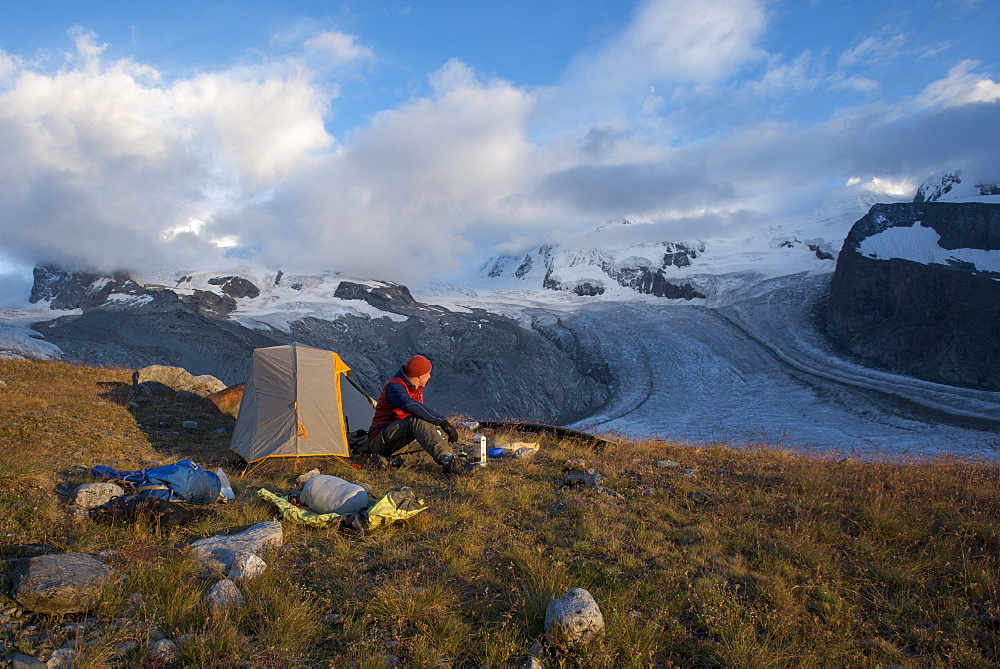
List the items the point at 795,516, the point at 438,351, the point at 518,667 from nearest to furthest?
1. the point at 518,667
2. the point at 795,516
3. the point at 438,351

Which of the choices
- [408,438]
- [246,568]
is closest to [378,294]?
[408,438]

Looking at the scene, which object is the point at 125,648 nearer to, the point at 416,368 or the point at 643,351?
the point at 416,368

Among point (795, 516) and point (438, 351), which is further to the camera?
point (438, 351)

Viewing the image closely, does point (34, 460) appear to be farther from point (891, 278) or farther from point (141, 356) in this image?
point (891, 278)

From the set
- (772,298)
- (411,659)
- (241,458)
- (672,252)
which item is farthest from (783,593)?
(672,252)

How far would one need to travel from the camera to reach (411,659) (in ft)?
9.28

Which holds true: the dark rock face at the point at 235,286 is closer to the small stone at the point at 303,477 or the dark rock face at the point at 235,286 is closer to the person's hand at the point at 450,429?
the small stone at the point at 303,477

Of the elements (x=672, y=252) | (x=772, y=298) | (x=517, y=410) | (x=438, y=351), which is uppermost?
(x=672, y=252)

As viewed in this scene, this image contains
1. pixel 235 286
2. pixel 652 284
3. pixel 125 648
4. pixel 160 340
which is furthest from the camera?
pixel 235 286

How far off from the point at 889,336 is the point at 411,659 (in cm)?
5360

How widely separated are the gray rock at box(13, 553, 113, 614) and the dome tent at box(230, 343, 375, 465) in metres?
4.03

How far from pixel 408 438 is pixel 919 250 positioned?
6652cm

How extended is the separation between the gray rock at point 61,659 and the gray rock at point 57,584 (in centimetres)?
39

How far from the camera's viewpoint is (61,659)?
252 cm
